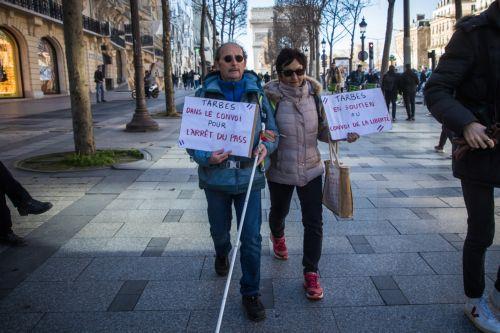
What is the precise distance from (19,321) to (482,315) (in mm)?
2894

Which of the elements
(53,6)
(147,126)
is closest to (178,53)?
(53,6)

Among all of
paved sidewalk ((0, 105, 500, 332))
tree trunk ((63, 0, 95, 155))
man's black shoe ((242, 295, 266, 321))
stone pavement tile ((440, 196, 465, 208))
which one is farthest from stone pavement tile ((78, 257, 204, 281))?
tree trunk ((63, 0, 95, 155))

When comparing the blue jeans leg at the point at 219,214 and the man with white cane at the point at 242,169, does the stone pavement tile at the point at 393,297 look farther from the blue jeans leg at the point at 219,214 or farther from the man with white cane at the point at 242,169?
the blue jeans leg at the point at 219,214

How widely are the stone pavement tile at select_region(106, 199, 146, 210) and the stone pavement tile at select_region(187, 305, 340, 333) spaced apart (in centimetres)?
278

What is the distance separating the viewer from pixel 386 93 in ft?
54.4

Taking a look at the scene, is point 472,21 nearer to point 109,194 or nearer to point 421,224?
point 421,224

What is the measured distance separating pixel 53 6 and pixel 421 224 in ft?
107

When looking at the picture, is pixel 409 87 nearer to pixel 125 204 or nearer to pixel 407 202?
pixel 407 202

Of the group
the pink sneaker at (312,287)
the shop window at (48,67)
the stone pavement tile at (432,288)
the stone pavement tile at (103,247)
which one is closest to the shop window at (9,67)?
the shop window at (48,67)

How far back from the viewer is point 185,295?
11.4ft

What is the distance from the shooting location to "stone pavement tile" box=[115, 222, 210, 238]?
→ 4.75m

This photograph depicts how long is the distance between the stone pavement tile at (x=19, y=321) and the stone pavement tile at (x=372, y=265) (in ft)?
6.81

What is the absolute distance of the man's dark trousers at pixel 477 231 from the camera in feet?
9.11

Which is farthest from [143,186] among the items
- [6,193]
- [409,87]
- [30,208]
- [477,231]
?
[409,87]
